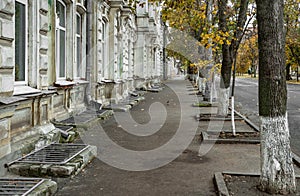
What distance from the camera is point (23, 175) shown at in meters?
5.50

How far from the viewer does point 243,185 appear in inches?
201

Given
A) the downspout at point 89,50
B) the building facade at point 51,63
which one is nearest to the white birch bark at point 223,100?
the building facade at point 51,63

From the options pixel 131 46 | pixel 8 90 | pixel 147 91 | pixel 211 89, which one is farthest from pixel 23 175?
pixel 147 91

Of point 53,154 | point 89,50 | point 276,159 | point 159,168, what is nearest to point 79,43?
point 89,50

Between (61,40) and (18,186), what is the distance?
242 inches

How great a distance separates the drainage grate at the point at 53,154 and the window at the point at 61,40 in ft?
11.1

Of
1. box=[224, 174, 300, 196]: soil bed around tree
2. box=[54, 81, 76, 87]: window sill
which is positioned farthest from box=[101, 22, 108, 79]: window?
box=[224, 174, 300, 196]: soil bed around tree

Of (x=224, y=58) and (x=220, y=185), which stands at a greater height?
(x=224, y=58)

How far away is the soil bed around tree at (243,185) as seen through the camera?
479 centimetres

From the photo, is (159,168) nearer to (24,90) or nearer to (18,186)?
(18,186)

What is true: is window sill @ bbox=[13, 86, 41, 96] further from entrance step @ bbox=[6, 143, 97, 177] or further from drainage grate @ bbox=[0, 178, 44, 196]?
drainage grate @ bbox=[0, 178, 44, 196]

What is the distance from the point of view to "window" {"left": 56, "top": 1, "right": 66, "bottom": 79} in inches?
380

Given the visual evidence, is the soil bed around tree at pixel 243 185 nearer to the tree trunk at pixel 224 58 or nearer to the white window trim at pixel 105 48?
the tree trunk at pixel 224 58

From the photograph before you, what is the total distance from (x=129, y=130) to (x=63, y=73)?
7.99 feet
